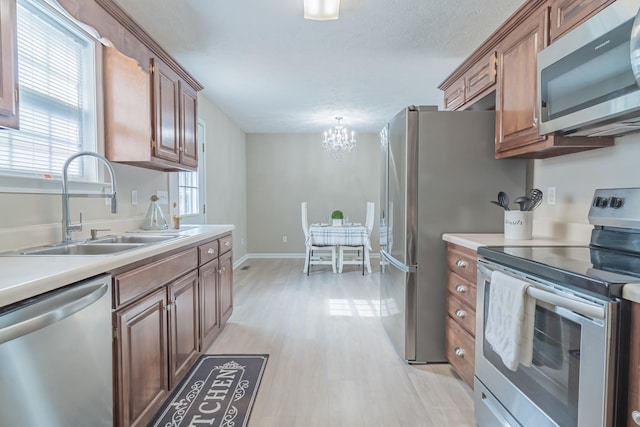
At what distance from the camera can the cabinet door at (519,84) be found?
1.82 m

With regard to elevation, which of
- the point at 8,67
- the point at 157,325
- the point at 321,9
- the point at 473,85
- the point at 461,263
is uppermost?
the point at 321,9

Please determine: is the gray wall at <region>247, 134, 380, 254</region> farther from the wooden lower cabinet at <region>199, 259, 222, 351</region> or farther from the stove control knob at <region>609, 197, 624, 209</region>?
the stove control knob at <region>609, 197, 624, 209</region>

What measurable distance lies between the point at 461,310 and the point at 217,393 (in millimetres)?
1517

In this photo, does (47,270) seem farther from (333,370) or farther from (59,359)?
(333,370)

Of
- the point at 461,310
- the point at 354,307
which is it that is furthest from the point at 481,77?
the point at 354,307

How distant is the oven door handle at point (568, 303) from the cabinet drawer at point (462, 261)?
642mm

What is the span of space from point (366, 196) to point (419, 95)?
103 inches

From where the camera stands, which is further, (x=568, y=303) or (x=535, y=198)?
(x=535, y=198)

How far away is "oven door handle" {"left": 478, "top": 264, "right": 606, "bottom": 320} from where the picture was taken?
98 cm

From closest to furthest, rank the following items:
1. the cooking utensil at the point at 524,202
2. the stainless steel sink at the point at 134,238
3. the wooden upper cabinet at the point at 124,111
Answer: the cooking utensil at the point at 524,202, the stainless steel sink at the point at 134,238, the wooden upper cabinet at the point at 124,111

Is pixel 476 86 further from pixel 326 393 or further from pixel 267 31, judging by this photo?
pixel 326 393

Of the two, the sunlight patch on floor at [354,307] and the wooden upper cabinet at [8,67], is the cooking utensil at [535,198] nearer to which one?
the sunlight patch on floor at [354,307]

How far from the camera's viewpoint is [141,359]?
1.53m

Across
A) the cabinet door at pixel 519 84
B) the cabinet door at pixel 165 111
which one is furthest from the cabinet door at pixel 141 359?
the cabinet door at pixel 519 84
